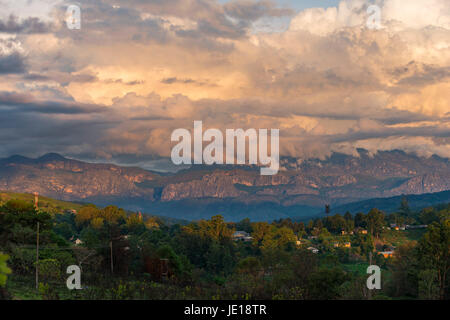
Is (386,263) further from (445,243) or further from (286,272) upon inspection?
(286,272)

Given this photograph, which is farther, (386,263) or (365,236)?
(365,236)

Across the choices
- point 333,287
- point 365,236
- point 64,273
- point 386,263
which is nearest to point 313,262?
point 333,287

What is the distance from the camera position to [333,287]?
58594 mm

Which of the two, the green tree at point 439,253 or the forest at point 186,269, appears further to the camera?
the green tree at point 439,253

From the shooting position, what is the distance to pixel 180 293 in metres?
52.5

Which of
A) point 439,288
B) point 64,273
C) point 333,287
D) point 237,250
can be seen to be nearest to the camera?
point 333,287

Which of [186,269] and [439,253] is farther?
[186,269]

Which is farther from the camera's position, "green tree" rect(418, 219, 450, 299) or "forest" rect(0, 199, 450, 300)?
"green tree" rect(418, 219, 450, 299)

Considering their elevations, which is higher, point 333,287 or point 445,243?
point 445,243

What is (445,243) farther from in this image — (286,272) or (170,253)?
(170,253)

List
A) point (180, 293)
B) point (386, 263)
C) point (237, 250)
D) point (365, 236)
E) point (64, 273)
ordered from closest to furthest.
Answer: point (180, 293), point (64, 273), point (386, 263), point (237, 250), point (365, 236)

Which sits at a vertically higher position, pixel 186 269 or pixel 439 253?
pixel 439 253
